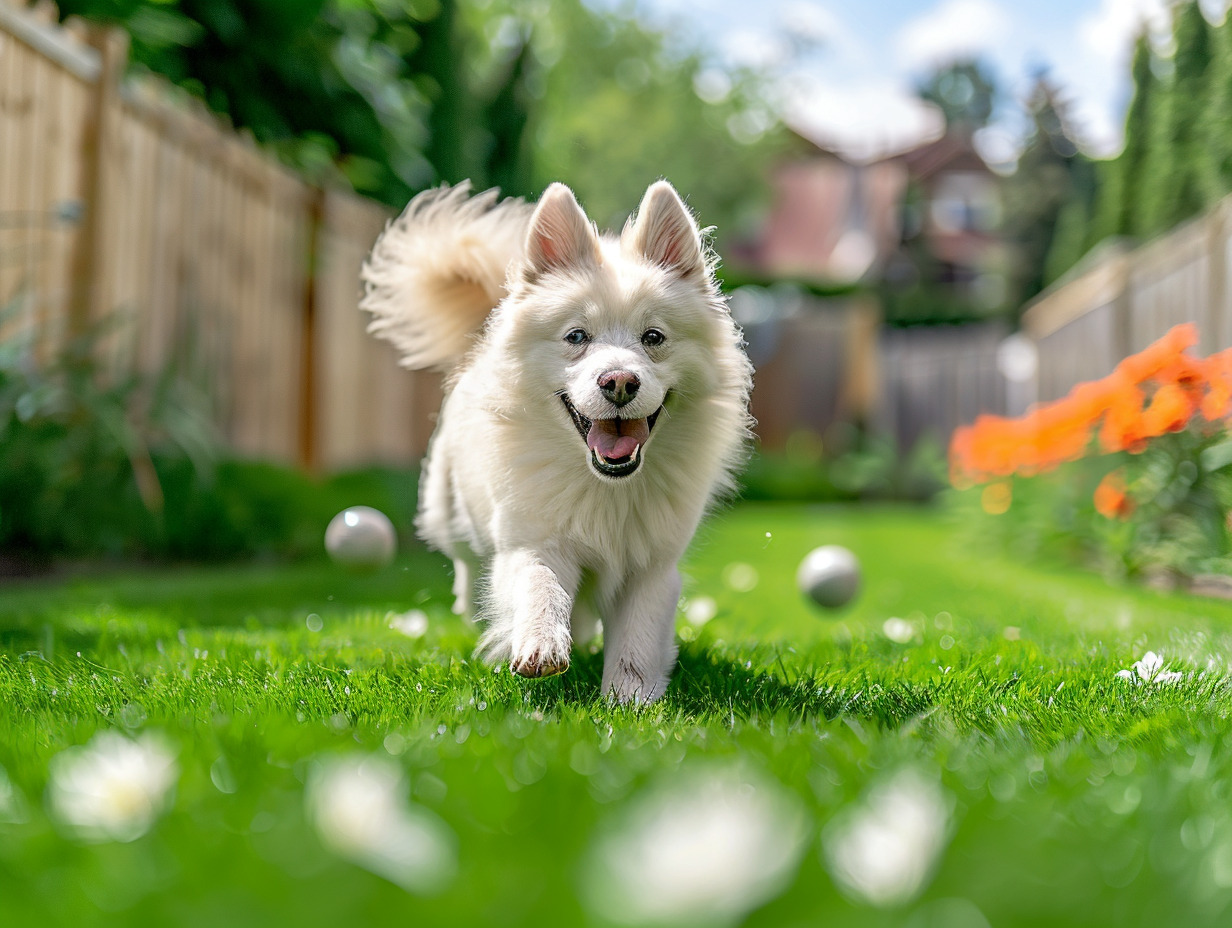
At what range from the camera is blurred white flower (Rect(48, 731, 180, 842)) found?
112 cm

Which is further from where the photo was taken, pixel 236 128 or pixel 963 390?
pixel 963 390

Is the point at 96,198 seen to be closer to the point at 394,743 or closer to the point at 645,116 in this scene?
the point at 394,743

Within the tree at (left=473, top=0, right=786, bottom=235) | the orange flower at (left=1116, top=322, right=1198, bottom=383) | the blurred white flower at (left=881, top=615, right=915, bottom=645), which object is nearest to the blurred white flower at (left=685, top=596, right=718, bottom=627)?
the blurred white flower at (left=881, top=615, right=915, bottom=645)

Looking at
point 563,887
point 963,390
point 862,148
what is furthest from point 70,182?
point 862,148

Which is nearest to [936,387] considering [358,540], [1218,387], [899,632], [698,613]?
[1218,387]

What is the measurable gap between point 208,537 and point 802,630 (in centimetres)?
365

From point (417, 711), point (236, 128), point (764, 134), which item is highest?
point (764, 134)

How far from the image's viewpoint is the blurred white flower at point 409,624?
10.5 feet

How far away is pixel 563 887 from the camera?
952 mm

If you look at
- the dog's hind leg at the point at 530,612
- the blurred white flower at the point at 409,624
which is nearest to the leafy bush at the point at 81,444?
the blurred white flower at the point at 409,624

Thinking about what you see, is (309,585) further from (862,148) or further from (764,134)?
(862,148)

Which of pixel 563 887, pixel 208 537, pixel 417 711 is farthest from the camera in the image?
pixel 208 537

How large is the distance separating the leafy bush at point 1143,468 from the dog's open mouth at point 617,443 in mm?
3116

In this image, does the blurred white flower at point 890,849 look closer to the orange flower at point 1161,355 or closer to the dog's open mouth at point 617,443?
the dog's open mouth at point 617,443
